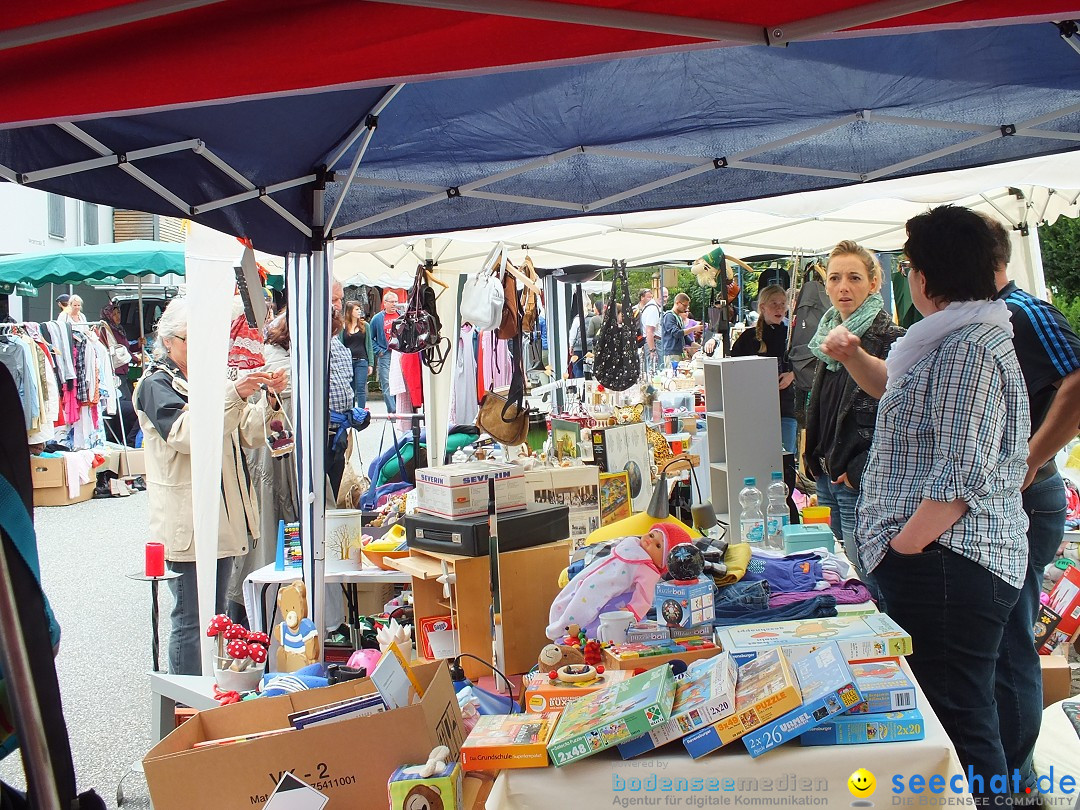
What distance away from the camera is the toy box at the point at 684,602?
2.27 m

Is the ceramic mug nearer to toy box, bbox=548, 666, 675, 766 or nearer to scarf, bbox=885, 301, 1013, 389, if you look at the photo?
toy box, bbox=548, 666, 675, 766

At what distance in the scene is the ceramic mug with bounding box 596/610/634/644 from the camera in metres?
2.38

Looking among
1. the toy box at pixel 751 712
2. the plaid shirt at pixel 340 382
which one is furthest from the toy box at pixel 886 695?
the plaid shirt at pixel 340 382

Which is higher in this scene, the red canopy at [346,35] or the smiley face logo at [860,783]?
the red canopy at [346,35]

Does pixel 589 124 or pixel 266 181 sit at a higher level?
pixel 589 124

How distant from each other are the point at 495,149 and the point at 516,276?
189 centimetres

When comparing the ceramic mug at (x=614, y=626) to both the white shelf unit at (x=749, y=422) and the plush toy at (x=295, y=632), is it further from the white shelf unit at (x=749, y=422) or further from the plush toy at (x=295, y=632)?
the white shelf unit at (x=749, y=422)

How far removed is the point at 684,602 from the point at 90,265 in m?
9.05

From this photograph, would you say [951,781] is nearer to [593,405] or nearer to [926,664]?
[926,664]

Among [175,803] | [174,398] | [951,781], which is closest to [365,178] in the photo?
[174,398]

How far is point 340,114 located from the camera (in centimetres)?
304

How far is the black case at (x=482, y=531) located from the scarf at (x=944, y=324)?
4.34 ft

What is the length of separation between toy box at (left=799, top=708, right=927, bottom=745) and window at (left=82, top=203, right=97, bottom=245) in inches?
829

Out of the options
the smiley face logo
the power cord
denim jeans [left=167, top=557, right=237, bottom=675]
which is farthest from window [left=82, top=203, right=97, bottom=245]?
the smiley face logo
